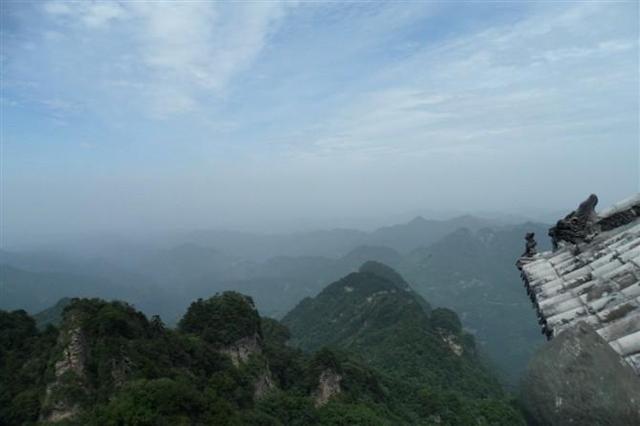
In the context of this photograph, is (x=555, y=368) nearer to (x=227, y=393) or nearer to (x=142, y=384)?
(x=142, y=384)

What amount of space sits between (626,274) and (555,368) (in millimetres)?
3247

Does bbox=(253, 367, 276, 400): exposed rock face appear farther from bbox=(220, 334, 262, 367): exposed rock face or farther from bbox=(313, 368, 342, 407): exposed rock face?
bbox=(313, 368, 342, 407): exposed rock face

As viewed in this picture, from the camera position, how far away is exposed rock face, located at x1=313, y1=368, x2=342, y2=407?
36.2 meters

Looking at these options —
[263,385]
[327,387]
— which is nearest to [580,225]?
[263,385]

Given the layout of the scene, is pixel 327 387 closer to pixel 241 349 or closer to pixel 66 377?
pixel 241 349

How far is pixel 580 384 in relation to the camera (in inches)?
143

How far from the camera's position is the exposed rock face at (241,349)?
35.9m

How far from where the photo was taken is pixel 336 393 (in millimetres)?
36469

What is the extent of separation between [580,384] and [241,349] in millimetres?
35442

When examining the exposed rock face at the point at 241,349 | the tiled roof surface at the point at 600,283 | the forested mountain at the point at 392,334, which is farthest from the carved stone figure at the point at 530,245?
the forested mountain at the point at 392,334

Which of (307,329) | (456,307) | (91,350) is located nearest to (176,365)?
(91,350)

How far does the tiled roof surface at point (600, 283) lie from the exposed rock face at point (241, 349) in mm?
29785

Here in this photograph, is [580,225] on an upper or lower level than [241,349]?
upper

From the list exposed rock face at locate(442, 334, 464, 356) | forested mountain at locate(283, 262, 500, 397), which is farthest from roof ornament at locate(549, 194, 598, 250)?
exposed rock face at locate(442, 334, 464, 356)
